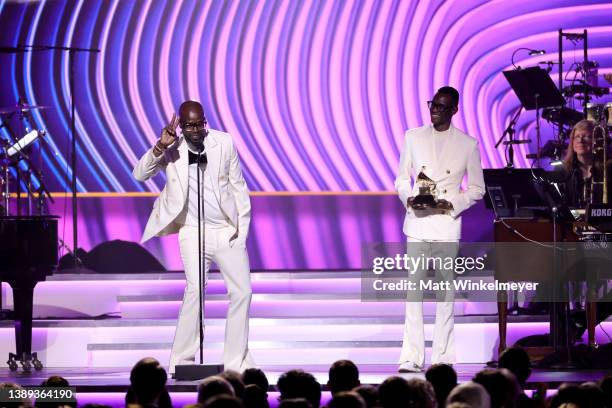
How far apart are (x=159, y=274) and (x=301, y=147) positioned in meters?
2.72

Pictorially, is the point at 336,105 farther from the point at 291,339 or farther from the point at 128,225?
the point at 291,339

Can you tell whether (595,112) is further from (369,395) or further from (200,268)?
(369,395)

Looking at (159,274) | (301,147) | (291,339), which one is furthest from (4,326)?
(301,147)

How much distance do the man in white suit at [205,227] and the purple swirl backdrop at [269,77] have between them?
14.8 feet

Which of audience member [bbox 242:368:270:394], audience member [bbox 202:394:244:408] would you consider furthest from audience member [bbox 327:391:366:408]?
audience member [bbox 242:368:270:394]

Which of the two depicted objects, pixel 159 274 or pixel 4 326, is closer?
→ pixel 4 326

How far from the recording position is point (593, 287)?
793 cm

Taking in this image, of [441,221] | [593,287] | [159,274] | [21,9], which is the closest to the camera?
[441,221]

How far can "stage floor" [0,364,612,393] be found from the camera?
664cm

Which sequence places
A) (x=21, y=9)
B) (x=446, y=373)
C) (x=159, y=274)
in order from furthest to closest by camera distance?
(x=21, y=9) < (x=159, y=274) < (x=446, y=373)

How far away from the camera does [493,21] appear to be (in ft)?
39.1

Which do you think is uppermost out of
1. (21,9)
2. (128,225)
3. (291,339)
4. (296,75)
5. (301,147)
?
(21,9)

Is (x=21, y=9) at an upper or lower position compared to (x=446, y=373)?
upper

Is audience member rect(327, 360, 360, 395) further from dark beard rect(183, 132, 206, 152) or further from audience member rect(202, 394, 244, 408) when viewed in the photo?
dark beard rect(183, 132, 206, 152)
